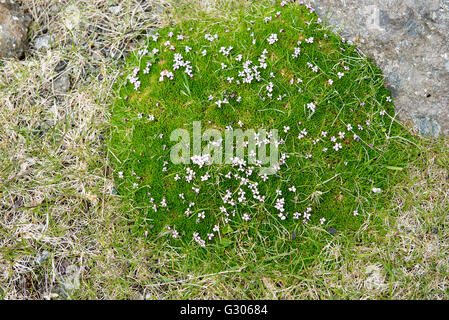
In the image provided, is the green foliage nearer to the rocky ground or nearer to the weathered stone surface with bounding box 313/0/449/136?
the weathered stone surface with bounding box 313/0/449/136

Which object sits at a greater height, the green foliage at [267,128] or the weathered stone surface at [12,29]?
the weathered stone surface at [12,29]

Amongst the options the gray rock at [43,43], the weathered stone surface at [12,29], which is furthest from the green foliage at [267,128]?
the weathered stone surface at [12,29]

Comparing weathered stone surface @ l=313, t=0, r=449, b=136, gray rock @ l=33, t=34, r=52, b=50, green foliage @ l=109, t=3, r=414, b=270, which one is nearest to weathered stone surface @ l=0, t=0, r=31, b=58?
gray rock @ l=33, t=34, r=52, b=50

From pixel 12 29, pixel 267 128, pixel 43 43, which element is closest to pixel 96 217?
pixel 267 128

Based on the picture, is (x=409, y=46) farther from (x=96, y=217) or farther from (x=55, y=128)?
(x=55, y=128)

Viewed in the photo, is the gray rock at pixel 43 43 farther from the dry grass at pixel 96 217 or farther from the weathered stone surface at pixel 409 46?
the weathered stone surface at pixel 409 46
